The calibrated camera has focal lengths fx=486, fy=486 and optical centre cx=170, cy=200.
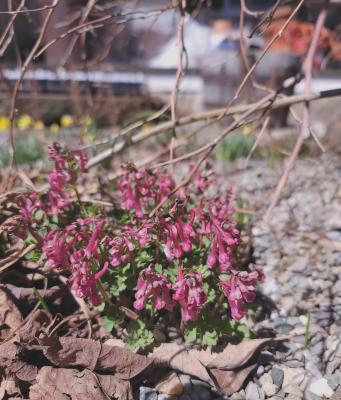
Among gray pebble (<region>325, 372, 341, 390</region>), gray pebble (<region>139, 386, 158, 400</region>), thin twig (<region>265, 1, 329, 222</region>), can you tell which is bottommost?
gray pebble (<region>139, 386, 158, 400</region>)

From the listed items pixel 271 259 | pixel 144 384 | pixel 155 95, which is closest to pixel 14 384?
pixel 144 384

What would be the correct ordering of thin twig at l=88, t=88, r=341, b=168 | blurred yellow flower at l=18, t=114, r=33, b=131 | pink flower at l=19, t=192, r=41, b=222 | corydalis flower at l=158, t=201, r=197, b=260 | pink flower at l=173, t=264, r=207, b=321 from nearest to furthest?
pink flower at l=173, t=264, r=207, b=321, corydalis flower at l=158, t=201, r=197, b=260, pink flower at l=19, t=192, r=41, b=222, thin twig at l=88, t=88, r=341, b=168, blurred yellow flower at l=18, t=114, r=33, b=131

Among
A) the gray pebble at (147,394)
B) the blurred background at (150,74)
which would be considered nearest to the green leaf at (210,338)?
the gray pebble at (147,394)

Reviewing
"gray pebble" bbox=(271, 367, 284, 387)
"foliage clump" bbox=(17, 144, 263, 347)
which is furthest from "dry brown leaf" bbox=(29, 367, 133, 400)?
"gray pebble" bbox=(271, 367, 284, 387)

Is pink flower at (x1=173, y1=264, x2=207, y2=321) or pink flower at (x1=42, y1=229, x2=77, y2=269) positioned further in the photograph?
pink flower at (x1=42, y1=229, x2=77, y2=269)

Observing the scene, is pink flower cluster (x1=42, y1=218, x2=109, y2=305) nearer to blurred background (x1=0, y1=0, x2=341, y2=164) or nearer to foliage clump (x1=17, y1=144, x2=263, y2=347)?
foliage clump (x1=17, y1=144, x2=263, y2=347)

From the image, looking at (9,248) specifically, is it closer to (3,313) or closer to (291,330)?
(3,313)

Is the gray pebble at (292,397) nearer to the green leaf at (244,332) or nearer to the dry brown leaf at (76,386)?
the green leaf at (244,332)
